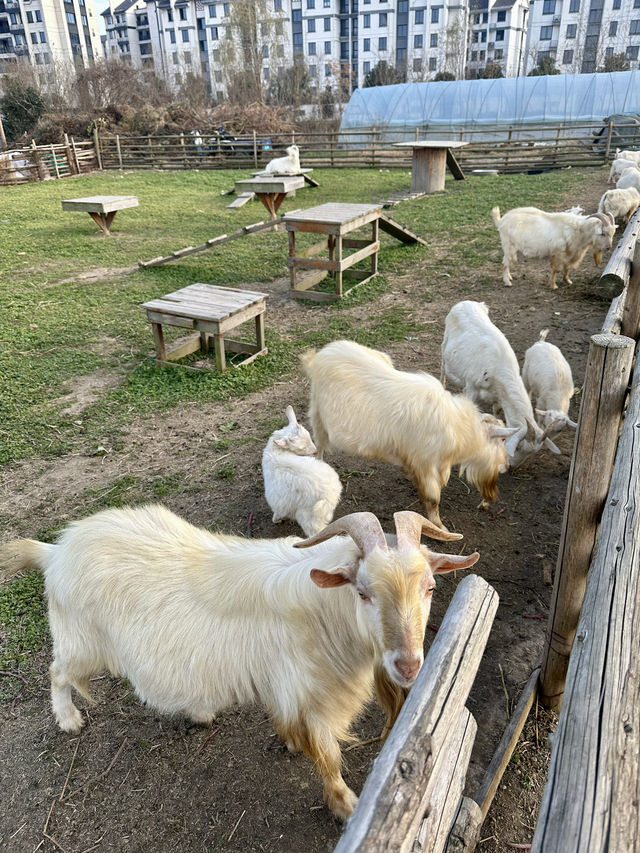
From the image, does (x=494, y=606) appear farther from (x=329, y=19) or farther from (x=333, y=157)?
(x=329, y=19)

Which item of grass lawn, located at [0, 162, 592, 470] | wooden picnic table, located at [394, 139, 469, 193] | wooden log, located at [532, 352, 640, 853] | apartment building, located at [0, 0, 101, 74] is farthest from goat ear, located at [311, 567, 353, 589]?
apartment building, located at [0, 0, 101, 74]

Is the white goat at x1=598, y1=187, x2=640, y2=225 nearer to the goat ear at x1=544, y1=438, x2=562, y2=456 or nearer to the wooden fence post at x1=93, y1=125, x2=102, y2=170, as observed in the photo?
the goat ear at x1=544, y1=438, x2=562, y2=456

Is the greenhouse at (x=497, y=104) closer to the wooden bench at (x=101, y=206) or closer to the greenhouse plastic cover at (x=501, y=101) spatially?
the greenhouse plastic cover at (x=501, y=101)

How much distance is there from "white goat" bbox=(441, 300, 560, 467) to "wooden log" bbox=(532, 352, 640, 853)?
2.26m

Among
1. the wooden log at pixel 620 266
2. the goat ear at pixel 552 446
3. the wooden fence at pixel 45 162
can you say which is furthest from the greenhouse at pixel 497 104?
the goat ear at pixel 552 446

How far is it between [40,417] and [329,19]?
69.9m

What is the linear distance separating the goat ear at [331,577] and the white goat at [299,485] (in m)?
1.74

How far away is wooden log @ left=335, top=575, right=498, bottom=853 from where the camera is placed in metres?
1.13

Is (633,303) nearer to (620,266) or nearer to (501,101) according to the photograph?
(620,266)

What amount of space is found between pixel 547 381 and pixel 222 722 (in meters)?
3.83

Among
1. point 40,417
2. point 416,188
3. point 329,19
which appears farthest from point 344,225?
point 329,19

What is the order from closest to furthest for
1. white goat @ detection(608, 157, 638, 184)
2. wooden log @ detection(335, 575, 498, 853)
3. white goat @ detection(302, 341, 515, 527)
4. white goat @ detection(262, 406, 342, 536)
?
wooden log @ detection(335, 575, 498, 853), white goat @ detection(262, 406, 342, 536), white goat @ detection(302, 341, 515, 527), white goat @ detection(608, 157, 638, 184)

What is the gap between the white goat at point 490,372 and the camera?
450cm

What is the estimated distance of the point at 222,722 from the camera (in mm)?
2879
